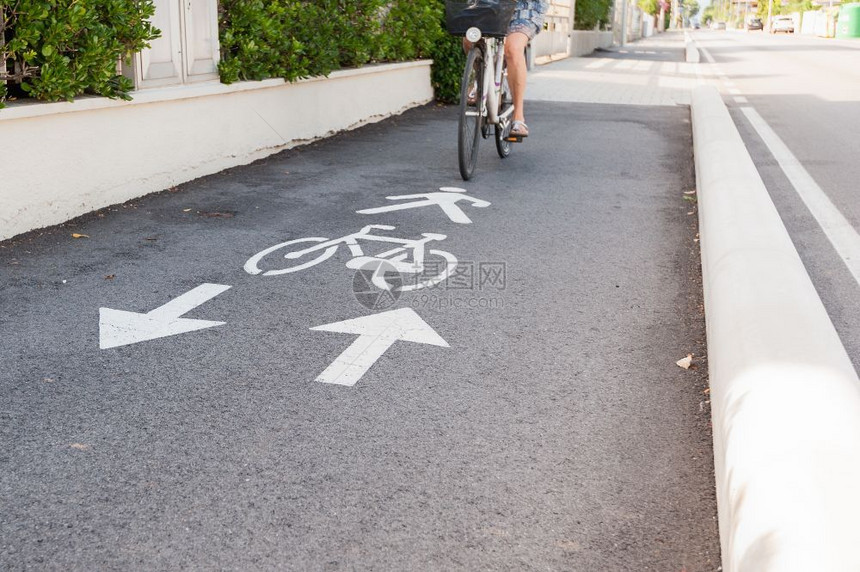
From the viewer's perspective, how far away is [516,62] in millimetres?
7691

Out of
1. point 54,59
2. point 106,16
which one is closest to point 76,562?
point 54,59

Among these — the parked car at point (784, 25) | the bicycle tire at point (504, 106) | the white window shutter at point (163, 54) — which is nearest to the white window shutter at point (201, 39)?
the white window shutter at point (163, 54)

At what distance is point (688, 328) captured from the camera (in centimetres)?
409

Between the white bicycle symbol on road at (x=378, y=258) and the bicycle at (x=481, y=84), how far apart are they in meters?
1.85

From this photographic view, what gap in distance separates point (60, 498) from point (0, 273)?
2575mm

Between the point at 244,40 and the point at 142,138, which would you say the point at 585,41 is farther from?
the point at 142,138

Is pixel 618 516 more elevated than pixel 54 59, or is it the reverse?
pixel 54 59

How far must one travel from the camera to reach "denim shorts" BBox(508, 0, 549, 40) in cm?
764

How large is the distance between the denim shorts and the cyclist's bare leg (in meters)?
0.06

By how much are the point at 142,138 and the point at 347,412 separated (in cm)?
Answer: 411

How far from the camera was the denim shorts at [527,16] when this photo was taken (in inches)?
301

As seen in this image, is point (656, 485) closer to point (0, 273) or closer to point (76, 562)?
point (76, 562)

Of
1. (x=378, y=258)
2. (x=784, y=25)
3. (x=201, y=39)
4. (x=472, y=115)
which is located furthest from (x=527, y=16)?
(x=784, y=25)

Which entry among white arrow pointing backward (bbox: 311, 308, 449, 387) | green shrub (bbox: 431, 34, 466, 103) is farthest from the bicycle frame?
green shrub (bbox: 431, 34, 466, 103)
